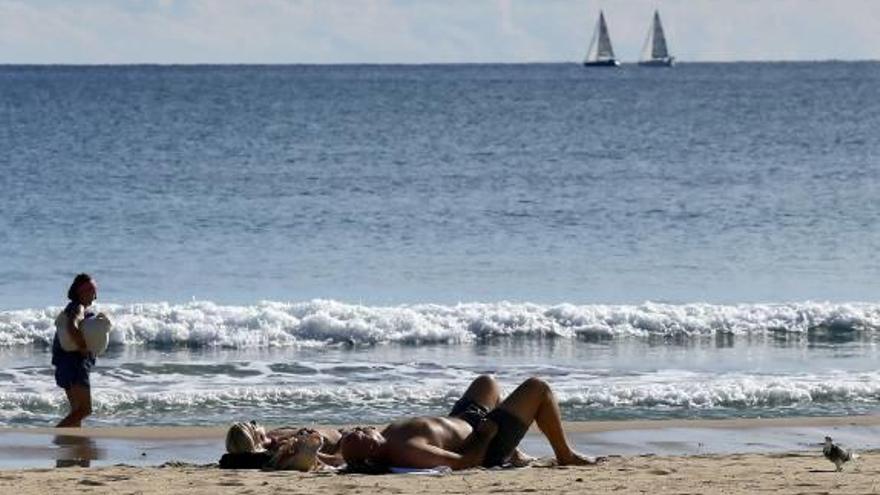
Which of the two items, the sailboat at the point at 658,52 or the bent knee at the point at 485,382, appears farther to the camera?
the sailboat at the point at 658,52

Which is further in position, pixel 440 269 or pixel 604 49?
pixel 604 49

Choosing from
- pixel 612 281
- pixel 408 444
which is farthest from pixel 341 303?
pixel 408 444

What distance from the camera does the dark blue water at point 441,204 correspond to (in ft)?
86.0

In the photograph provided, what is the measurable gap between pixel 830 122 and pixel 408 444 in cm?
6494

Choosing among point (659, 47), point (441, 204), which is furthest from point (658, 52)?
point (441, 204)

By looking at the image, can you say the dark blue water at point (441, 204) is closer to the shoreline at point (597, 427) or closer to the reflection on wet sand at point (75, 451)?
the shoreline at point (597, 427)

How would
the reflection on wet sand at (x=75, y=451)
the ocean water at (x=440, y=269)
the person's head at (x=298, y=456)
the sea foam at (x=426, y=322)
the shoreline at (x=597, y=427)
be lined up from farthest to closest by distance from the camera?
the sea foam at (x=426, y=322) < the ocean water at (x=440, y=269) < the shoreline at (x=597, y=427) < the reflection on wet sand at (x=75, y=451) < the person's head at (x=298, y=456)

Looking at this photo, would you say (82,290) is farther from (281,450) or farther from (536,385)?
(536,385)

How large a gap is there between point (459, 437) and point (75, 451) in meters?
3.12

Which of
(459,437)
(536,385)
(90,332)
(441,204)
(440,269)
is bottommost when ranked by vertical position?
(459,437)

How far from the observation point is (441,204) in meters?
38.5

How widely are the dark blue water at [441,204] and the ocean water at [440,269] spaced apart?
4.7 inches

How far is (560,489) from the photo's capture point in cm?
1041

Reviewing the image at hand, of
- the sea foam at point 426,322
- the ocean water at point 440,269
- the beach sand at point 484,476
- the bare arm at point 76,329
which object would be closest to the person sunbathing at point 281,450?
the beach sand at point 484,476
